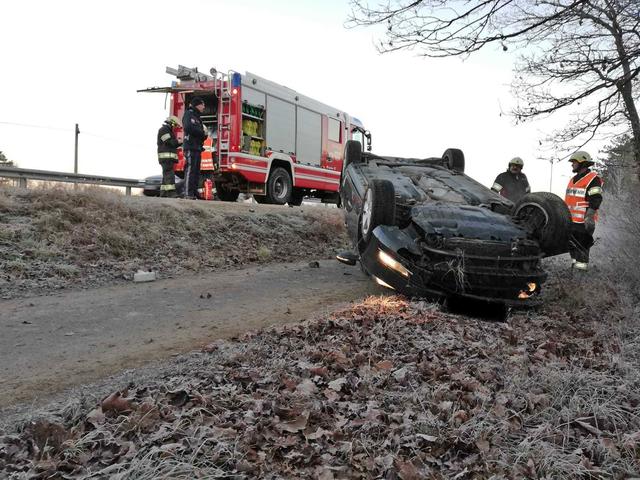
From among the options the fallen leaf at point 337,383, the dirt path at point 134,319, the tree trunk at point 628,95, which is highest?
the tree trunk at point 628,95

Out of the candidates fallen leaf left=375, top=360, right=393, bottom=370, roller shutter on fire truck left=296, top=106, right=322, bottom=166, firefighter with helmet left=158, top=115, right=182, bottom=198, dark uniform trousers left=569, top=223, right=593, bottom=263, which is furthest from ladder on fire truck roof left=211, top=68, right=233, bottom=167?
fallen leaf left=375, top=360, right=393, bottom=370

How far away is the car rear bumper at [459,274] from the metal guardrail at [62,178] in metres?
8.87

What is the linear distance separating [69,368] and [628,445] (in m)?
3.55

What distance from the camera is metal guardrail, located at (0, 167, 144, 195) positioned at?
11532mm

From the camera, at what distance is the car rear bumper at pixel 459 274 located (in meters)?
4.62

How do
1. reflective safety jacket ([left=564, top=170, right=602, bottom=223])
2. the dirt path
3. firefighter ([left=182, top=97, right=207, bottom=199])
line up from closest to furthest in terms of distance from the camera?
the dirt path
reflective safety jacket ([left=564, top=170, right=602, bottom=223])
firefighter ([left=182, top=97, right=207, bottom=199])

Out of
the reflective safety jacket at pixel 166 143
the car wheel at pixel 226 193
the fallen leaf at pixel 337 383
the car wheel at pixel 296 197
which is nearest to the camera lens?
the fallen leaf at pixel 337 383

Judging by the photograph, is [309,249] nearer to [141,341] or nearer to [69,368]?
[141,341]

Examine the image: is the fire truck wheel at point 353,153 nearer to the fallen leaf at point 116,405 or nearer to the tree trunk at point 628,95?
the tree trunk at point 628,95

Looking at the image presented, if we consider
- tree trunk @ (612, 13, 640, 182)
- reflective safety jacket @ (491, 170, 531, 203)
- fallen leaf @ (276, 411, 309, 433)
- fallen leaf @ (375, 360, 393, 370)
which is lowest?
fallen leaf @ (276, 411, 309, 433)

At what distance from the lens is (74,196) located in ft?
25.2

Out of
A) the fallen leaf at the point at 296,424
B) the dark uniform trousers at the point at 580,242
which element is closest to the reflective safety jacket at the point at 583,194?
the dark uniform trousers at the point at 580,242

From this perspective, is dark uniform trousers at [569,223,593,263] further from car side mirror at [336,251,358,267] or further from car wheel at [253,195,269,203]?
car wheel at [253,195,269,203]

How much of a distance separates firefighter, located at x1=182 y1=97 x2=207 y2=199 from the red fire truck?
89 cm
